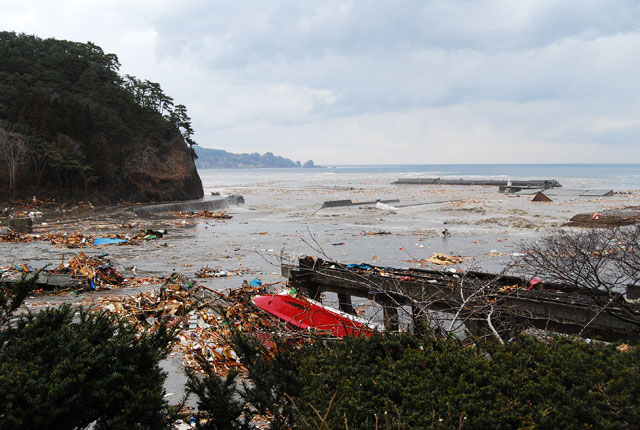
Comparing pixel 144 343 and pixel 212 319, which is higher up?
pixel 144 343

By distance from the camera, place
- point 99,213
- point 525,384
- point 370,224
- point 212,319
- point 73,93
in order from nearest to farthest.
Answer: point 525,384 < point 212,319 < point 370,224 < point 99,213 < point 73,93

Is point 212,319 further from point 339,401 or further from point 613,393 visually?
point 613,393

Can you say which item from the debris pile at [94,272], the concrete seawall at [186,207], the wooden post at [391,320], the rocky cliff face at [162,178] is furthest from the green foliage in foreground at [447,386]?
the rocky cliff face at [162,178]

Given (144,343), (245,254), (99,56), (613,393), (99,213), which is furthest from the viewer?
(99,56)

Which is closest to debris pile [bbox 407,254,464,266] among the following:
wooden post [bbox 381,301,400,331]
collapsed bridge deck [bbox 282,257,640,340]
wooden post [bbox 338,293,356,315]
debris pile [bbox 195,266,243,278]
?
debris pile [bbox 195,266,243,278]

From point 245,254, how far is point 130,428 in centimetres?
1548

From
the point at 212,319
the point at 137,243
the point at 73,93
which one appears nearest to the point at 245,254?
the point at 137,243

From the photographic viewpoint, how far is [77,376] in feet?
11.0

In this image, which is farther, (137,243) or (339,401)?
(137,243)

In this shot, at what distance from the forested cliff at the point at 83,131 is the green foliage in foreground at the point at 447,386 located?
3945 centimetres

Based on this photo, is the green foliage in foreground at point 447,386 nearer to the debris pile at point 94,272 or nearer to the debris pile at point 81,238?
the debris pile at point 94,272

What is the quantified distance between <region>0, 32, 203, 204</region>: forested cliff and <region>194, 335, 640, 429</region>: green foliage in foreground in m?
39.4

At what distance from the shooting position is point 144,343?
383cm

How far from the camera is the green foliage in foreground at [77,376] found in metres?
3.13
